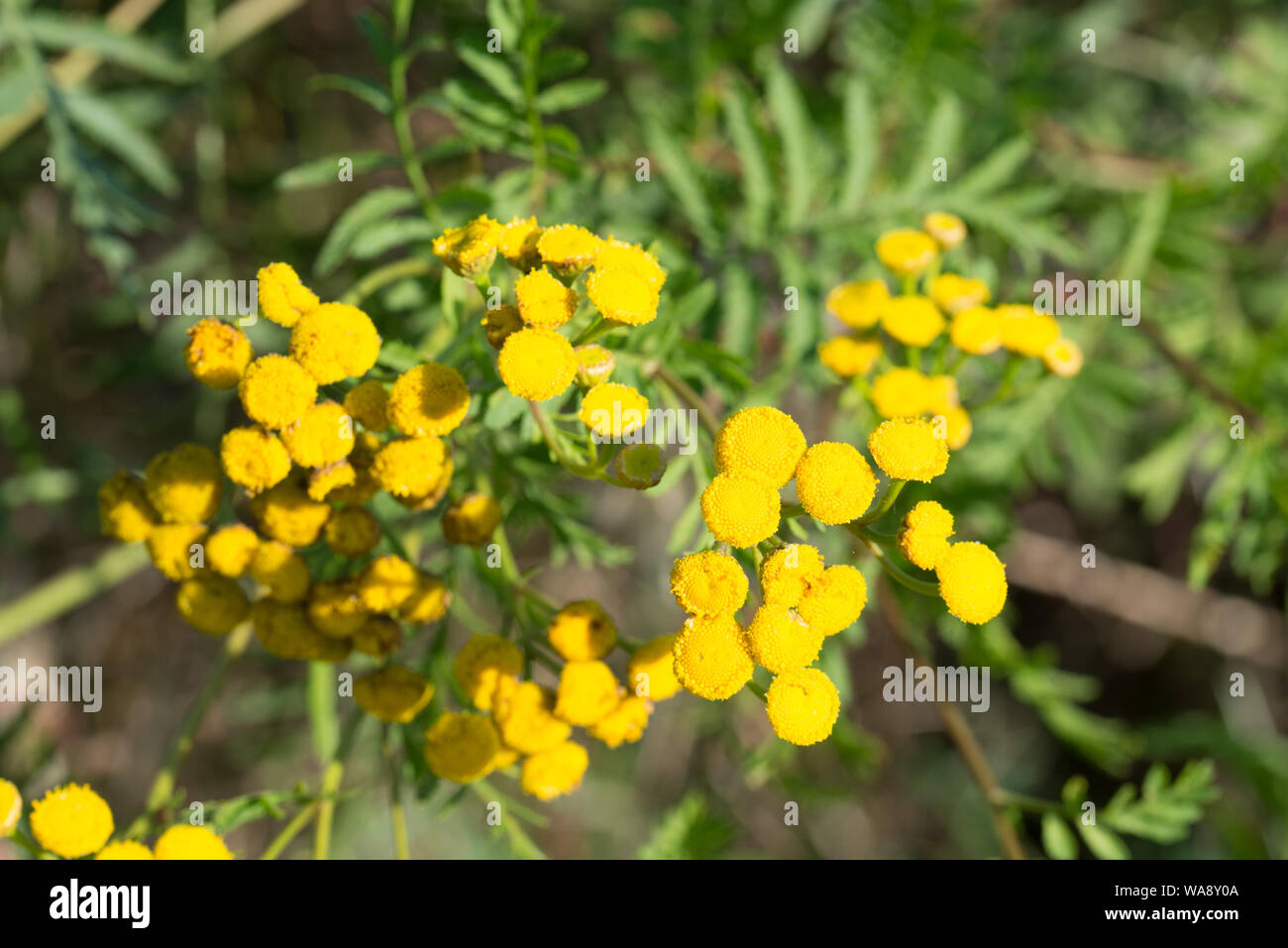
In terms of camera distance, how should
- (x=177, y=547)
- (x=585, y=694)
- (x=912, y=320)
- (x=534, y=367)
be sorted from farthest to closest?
1. (x=912, y=320)
2. (x=177, y=547)
3. (x=585, y=694)
4. (x=534, y=367)

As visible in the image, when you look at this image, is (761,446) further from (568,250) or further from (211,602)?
(211,602)

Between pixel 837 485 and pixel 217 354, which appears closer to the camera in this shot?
pixel 837 485

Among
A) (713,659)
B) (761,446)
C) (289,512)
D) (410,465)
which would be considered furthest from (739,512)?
(289,512)

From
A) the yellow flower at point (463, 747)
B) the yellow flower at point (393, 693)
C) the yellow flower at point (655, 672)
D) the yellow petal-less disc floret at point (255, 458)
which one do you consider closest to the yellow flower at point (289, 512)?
the yellow petal-less disc floret at point (255, 458)

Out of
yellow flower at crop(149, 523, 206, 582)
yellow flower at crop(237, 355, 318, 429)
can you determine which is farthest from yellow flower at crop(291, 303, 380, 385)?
yellow flower at crop(149, 523, 206, 582)

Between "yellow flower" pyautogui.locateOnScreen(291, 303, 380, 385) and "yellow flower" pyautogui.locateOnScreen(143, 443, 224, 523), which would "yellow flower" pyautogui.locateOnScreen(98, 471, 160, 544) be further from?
"yellow flower" pyautogui.locateOnScreen(291, 303, 380, 385)
